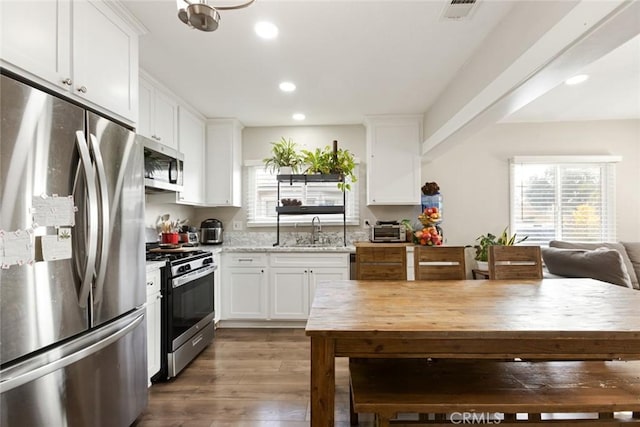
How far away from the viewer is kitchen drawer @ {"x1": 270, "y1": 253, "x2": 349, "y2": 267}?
11.8ft

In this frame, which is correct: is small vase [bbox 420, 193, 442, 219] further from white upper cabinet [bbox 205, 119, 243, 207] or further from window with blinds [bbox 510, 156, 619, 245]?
white upper cabinet [bbox 205, 119, 243, 207]

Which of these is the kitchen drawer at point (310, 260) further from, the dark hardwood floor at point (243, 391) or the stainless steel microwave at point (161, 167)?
the stainless steel microwave at point (161, 167)

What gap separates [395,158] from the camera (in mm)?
3883

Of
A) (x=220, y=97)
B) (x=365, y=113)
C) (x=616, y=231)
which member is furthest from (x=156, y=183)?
(x=616, y=231)

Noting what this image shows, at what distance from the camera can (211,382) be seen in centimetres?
243

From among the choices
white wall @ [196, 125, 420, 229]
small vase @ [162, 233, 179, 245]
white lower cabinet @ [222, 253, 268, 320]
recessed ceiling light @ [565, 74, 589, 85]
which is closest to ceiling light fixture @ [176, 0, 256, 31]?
small vase @ [162, 233, 179, 245]

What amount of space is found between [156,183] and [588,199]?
17.4ft

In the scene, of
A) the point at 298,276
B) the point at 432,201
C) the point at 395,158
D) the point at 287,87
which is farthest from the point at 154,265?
the point at 432,201

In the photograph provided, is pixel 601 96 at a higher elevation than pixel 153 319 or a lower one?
higher

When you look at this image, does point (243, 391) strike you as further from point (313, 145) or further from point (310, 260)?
point (313, 145)

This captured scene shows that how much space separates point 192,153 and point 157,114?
73 centimetres

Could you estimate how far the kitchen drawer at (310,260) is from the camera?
142 inches

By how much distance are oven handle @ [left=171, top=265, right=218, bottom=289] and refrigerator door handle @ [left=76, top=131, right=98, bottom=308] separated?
1.03 m

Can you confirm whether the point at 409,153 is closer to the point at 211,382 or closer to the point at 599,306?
the point at 599,306
